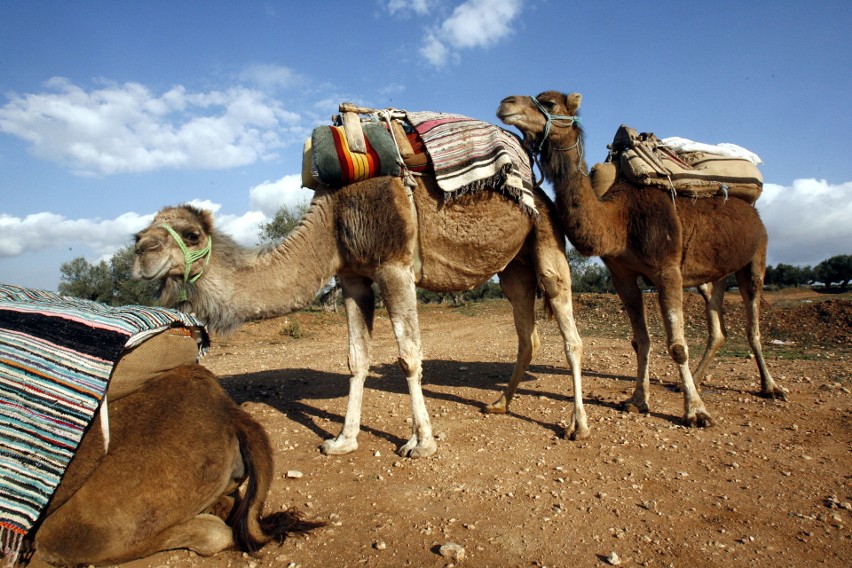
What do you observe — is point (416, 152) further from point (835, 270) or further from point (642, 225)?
point (835, 270)

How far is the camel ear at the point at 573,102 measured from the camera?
5473 mm

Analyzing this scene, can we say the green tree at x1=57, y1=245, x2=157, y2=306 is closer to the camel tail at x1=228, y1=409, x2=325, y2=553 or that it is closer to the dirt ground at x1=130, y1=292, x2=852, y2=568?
the dirt ground at x1=130, y1=292, x2=852, y2=568

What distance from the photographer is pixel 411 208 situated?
184 inches

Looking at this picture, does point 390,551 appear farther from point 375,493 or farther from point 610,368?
point 610,368

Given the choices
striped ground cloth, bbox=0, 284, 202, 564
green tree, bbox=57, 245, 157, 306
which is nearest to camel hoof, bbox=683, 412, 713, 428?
striped ground cloth, bbox=0, 284, 202, 564

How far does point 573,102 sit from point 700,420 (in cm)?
345

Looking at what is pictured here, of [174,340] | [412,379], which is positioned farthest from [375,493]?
[174,340]

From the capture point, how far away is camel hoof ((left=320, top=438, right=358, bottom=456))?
459 cm

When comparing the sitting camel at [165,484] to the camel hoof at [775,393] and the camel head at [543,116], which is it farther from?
the camel hoof at [775,393]

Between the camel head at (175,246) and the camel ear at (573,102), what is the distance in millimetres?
3713

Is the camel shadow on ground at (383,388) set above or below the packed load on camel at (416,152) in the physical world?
below

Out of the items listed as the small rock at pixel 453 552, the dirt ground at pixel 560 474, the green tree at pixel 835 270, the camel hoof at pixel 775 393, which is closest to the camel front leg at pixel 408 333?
the dirt ground at pixel 560 474

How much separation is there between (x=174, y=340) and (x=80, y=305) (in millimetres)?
644

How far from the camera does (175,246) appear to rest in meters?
4.03
